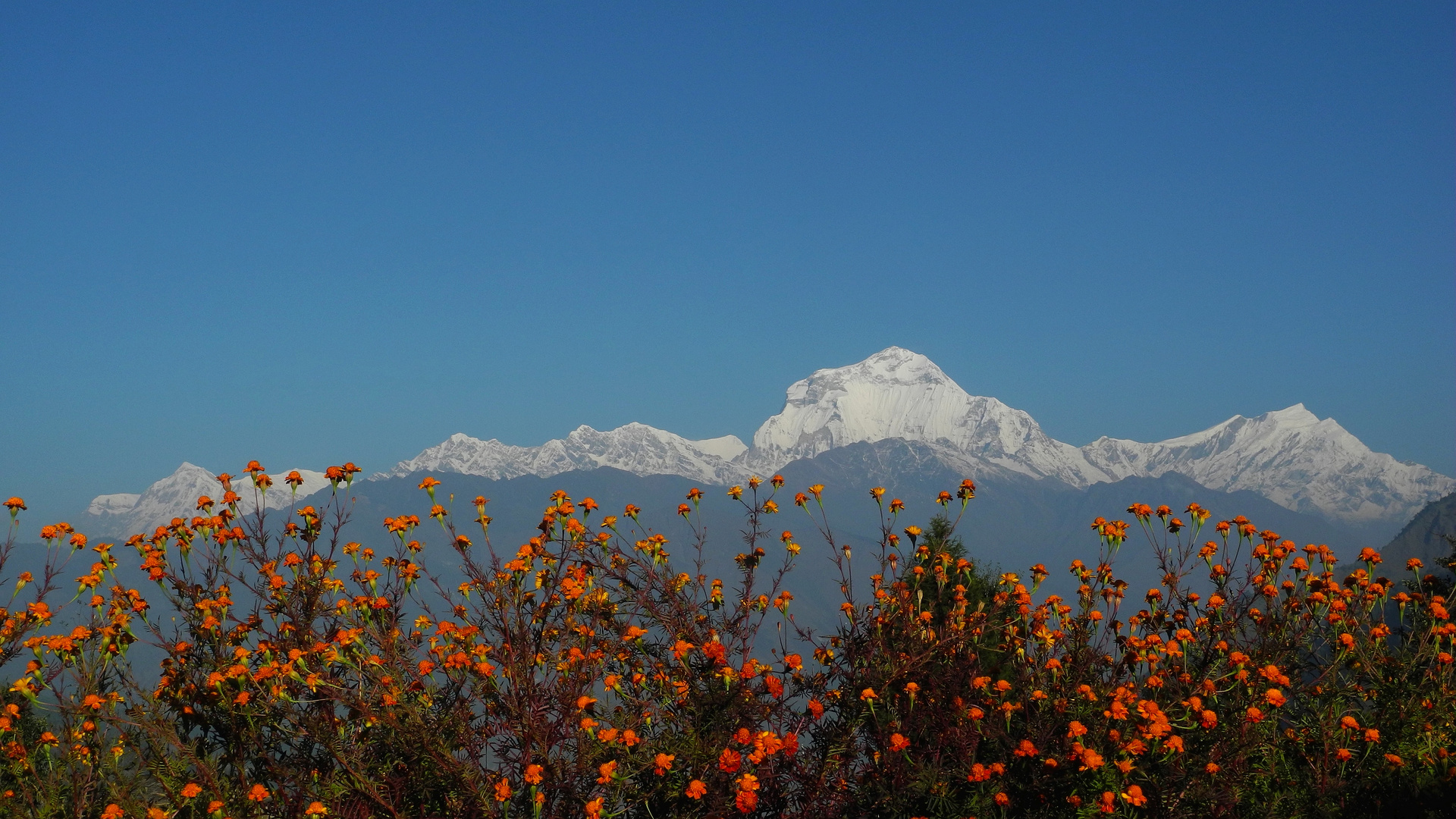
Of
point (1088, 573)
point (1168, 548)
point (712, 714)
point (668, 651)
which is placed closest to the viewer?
point (712, 714)

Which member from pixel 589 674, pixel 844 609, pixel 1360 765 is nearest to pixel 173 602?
pixel 589 674

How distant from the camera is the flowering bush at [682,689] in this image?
14.9 ft

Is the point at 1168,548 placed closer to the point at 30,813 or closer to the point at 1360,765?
the point at 1360,765

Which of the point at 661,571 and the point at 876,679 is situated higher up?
the point at 661,571

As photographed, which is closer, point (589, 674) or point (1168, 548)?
point (589, 674)

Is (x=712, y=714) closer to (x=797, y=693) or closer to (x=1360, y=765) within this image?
(x=797, y=693)

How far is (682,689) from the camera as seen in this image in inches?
200

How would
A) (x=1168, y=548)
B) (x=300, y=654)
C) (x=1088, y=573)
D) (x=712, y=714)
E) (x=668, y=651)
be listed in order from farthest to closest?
(x=1088, y=573), (x=1168, y=548), (x=668, y=651), (x=712, y=714), (x=300, y=654)

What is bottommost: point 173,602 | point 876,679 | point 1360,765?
point 1360,765

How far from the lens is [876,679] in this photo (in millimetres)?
5113

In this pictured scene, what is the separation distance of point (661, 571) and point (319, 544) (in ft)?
7.03

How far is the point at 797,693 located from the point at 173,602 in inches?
137

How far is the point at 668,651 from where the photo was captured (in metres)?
5.67

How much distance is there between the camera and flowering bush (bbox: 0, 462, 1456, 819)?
14.9 feet
